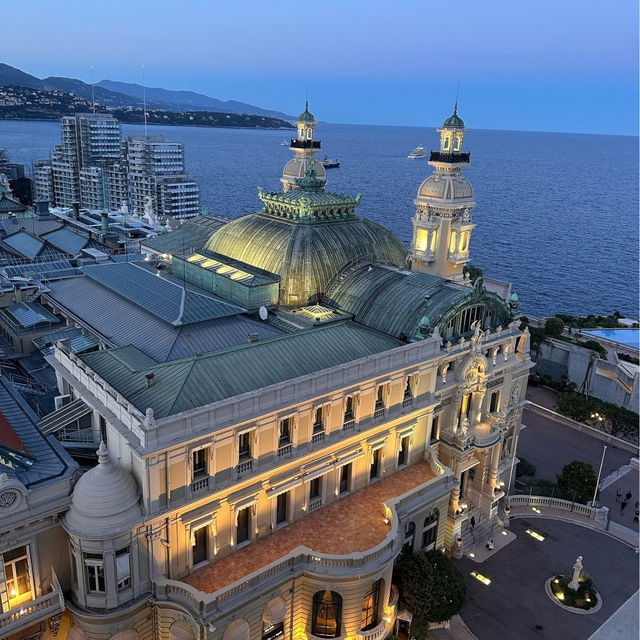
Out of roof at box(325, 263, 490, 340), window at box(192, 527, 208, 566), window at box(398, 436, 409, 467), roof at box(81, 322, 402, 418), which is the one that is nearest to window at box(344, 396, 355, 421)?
roof at box(81, 322, 402, 418)

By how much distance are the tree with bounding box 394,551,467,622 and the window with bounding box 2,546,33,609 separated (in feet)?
85.0

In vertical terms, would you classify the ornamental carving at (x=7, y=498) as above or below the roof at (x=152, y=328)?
below

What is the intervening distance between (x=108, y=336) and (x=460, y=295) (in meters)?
30.6

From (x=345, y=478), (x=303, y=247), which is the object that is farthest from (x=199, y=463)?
(x=303, y=247)

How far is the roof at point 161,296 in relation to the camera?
1922 inches

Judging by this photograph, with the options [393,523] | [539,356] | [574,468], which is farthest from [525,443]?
[393,523]

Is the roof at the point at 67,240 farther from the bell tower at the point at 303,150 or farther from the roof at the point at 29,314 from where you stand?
the bell tower at the point at 303,150

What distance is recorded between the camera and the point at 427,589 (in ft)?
145

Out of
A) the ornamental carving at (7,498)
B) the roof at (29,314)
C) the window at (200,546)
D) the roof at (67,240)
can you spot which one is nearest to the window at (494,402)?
the window at (200,546)

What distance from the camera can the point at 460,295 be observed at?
5341 centimetres

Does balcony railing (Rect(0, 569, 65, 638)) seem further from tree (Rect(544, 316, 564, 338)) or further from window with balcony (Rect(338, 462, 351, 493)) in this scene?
tree (Rect(544, 316, 564, 338))

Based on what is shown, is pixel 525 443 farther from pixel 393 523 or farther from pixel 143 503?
pixel 143 503

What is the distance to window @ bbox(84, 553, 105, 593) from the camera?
1340 inches

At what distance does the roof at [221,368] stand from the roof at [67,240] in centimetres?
4995
